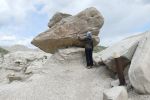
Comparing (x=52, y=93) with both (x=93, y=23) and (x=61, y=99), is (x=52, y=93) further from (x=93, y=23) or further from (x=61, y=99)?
(x=93, y=23)

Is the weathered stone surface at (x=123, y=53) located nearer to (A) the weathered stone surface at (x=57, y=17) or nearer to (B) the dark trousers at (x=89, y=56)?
(B) the dark trousers at (x=89, y=56)

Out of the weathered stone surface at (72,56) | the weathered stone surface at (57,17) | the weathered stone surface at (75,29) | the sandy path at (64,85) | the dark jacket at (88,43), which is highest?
the weathered stone surface at (57,17)

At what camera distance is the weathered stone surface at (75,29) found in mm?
24828

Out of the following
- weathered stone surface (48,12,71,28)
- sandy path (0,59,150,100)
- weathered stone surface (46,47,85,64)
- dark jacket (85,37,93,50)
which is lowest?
sandy path (0,59,150,100)

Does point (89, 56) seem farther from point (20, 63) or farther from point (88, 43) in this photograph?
point (20, 63)

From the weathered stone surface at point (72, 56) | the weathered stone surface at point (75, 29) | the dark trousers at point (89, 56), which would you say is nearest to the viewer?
the dark trousers at point (89, 56)

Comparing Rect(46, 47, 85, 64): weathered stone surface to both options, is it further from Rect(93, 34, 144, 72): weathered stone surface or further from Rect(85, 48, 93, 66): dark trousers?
Rect(93, 34, 144, 72): weathered stone surface

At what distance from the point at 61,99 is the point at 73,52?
4.91 metres

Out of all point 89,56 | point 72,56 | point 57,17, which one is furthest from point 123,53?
point 57,17

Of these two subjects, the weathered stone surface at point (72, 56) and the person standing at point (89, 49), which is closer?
the person standing at point (89, 49)

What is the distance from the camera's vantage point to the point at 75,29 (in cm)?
2489

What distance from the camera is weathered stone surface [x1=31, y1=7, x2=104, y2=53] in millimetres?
24828

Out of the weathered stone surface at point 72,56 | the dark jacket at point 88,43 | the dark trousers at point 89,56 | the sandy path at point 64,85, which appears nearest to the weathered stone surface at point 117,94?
the sandy path at point 64,85

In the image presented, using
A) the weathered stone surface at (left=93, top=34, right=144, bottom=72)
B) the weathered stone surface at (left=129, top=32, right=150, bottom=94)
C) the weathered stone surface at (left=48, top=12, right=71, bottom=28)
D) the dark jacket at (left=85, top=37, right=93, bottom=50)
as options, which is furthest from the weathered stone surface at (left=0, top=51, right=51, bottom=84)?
the weathered stone surface at (left=129, top=32, right=150, bottom=94)
